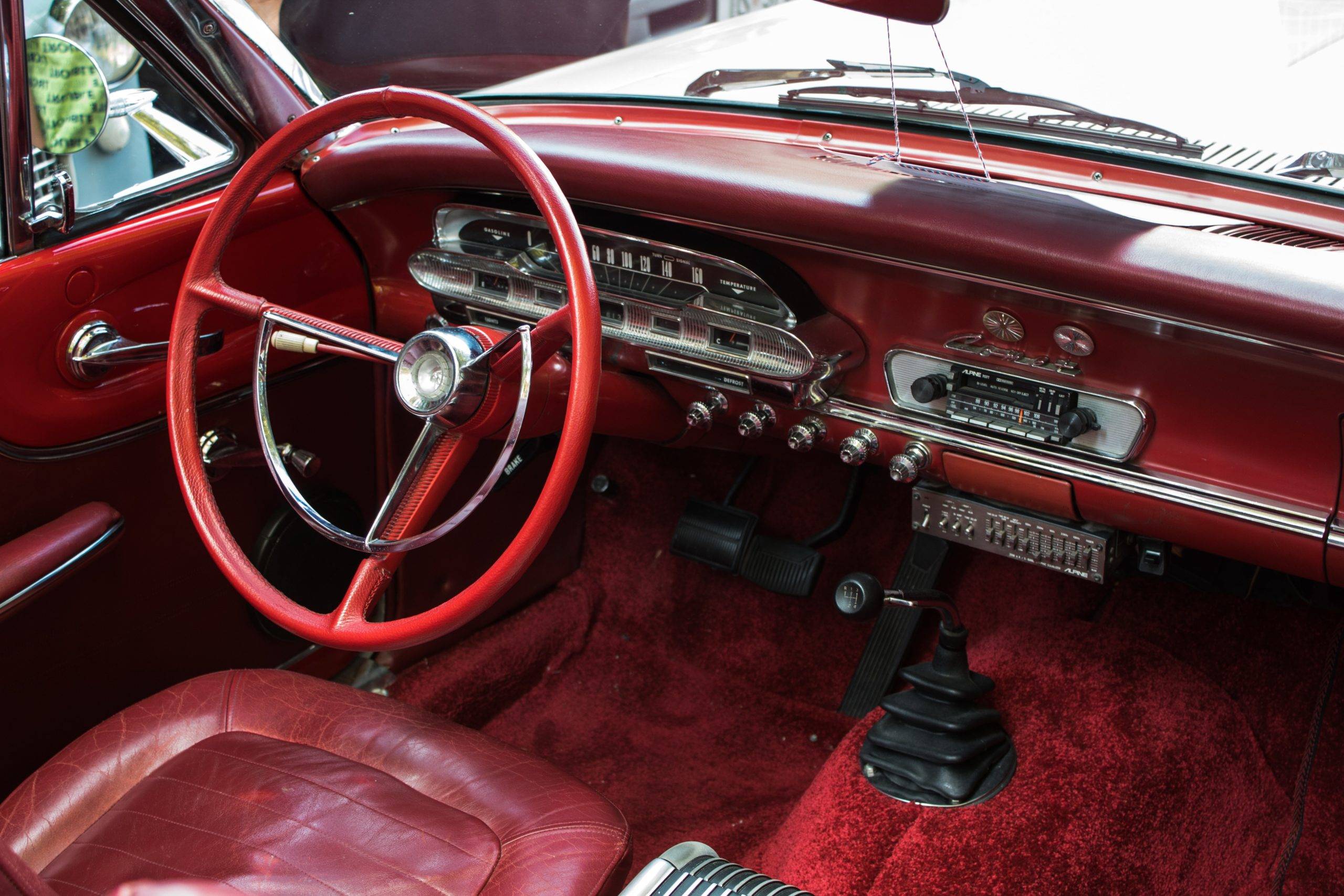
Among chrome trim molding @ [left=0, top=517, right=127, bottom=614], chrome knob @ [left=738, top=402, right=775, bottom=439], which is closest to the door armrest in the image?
chrome trim molding @ [left=0, top=517, right=127, bottom=614]

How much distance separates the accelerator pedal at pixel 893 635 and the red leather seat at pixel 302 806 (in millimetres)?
898

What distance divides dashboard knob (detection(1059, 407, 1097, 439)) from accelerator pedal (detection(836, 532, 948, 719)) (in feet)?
2.36

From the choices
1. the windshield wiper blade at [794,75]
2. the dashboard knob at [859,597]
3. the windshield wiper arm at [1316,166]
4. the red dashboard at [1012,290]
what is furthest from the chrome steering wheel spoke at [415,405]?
the windshield wiper arm at [1316,166]

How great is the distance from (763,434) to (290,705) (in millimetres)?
723

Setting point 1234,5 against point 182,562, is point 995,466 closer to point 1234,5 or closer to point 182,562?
point 1234,5

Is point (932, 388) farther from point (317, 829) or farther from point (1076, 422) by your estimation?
point (317, 829)

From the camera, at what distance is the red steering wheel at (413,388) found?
3.64 ft

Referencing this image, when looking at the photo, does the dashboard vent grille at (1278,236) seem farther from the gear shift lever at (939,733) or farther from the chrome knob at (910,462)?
the gear shift lever at (939,733)

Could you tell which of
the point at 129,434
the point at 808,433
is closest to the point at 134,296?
the point at 129,434

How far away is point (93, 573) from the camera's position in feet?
5.05

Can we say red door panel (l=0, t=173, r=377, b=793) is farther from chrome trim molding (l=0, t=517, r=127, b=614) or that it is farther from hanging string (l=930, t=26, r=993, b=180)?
hanging string (l=930, t=26, r=993, b=180)

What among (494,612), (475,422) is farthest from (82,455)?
(494,612)

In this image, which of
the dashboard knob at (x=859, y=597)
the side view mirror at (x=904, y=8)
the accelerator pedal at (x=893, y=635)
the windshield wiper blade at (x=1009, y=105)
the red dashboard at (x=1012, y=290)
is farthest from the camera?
the accelerator pedal at (x=893, y=635)

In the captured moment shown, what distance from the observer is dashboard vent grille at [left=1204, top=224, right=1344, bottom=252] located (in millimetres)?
1132
